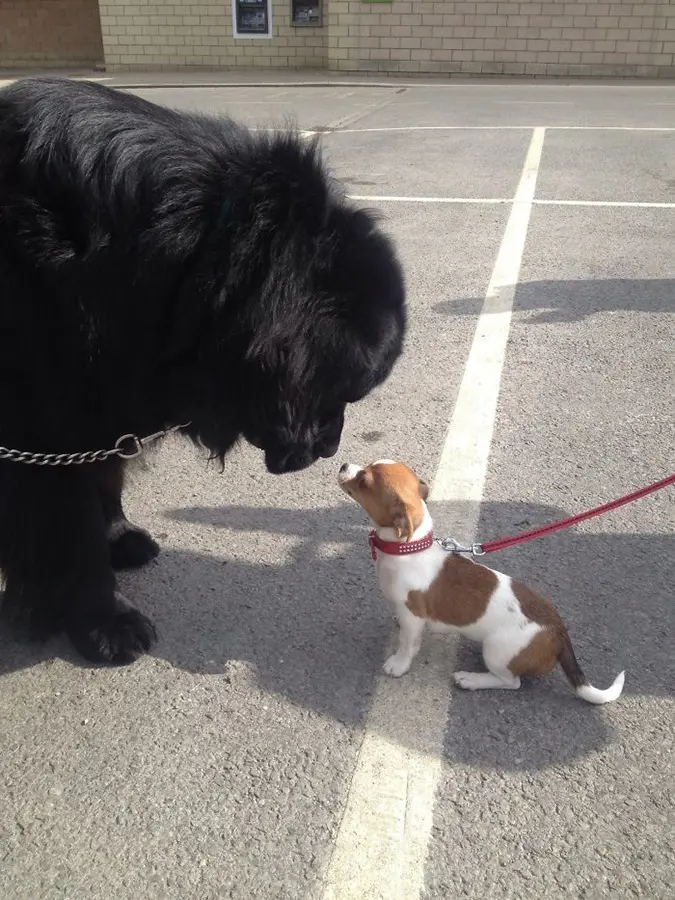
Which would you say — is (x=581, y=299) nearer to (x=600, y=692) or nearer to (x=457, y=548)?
(x=457, y=548)

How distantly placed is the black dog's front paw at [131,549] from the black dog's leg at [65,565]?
317 millimetres

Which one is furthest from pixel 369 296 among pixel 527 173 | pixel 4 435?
pixel 527 173

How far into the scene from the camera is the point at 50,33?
25.8 m

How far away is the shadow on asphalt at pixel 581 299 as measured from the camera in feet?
16.0

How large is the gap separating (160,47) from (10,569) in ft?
82.7

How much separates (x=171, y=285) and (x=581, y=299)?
3.92 m

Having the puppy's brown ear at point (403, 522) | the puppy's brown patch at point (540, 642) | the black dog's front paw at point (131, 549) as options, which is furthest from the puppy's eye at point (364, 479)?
the black dog's front paw at point (131, 549)

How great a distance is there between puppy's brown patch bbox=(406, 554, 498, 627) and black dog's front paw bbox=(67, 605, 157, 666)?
81 cm

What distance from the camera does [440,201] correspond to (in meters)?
7.61

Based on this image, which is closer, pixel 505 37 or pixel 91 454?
pixel 91 454

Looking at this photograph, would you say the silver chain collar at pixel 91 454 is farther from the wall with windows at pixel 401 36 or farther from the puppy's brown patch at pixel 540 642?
the wall with windows at pixel 401 36

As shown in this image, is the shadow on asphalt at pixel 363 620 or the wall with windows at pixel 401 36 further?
the wall with windows at pixel 401 36

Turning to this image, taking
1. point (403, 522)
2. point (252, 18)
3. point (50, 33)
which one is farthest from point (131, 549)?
point (50, 33)

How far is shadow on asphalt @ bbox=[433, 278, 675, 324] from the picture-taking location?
488 cm
